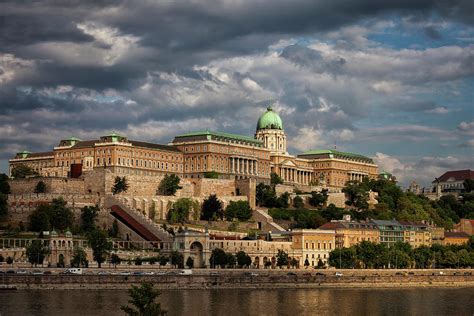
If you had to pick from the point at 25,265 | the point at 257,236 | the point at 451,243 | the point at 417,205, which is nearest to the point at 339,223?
the point at 257,236

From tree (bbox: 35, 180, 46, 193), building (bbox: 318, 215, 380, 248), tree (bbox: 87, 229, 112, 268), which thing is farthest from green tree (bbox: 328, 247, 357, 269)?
tree (bbox: 35, 180, 46, 193)

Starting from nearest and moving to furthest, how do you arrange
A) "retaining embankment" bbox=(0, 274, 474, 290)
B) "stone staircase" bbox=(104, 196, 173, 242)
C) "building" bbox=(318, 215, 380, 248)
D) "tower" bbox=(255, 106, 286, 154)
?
"retaining embankment" bbox=(0, 274, 474, 290) → "stone staircase" bbox=(104, 196, 173, 242) → "building" bbox=(318, 215, 380, 248) → "tower" bbox=(255, 106, 286, 154)

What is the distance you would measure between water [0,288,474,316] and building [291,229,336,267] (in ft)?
80.9

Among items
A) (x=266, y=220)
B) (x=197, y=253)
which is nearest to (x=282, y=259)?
(x=197, y=253)

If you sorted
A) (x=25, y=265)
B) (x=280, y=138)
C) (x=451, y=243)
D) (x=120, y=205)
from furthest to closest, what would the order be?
1. (x=280, y=138)
2. (x=451, y=243)
3. (x=120, y=205)
4. (x=25, y=265)

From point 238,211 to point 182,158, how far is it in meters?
25.1

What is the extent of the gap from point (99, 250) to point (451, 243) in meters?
61.4

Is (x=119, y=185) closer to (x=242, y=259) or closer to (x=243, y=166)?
(x=242, y=259)

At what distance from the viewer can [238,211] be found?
14862 cm

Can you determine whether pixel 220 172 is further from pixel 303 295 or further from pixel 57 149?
pixel 303 295

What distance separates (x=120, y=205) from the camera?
136000mm

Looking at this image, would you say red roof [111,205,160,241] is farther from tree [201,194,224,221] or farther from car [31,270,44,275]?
car [31,270,44,275]

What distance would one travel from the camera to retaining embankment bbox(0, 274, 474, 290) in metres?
99.8

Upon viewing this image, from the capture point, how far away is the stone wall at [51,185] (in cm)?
14112
